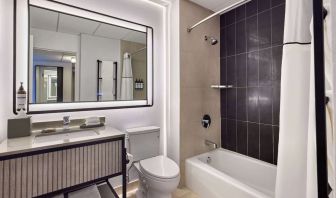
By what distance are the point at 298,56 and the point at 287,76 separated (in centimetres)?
14

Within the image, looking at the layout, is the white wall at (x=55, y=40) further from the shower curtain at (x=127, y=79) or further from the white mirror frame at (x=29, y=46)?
the shower curtain at (x=127, y=79)

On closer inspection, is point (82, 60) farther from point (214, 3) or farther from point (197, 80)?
point (214, 3)

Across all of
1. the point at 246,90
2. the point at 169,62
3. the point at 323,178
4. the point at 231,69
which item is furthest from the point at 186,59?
the point at 323,178

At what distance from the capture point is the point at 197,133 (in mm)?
2291

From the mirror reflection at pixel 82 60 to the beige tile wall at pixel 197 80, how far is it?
20.8 inches

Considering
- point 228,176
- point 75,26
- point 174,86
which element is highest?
point 75,26

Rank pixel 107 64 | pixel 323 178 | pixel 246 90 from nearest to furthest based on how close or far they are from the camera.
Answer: pixel 323 178, pixel 107 64, pixel 246 90

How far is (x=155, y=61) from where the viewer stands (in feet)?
7.27

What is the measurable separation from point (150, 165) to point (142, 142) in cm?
30

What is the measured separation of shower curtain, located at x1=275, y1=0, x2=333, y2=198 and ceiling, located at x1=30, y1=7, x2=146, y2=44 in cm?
154

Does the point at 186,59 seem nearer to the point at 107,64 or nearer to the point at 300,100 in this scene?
the point at 107,64

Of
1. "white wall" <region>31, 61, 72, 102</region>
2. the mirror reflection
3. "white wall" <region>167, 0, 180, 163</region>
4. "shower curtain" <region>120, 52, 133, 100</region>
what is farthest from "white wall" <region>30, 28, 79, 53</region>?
→ "white wall" <region>167, 0, 180, 163</region>

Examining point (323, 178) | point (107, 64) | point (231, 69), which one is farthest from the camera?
point (231, 69)

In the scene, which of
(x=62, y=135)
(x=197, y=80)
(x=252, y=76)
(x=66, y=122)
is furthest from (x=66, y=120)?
(x=252, y=76)
